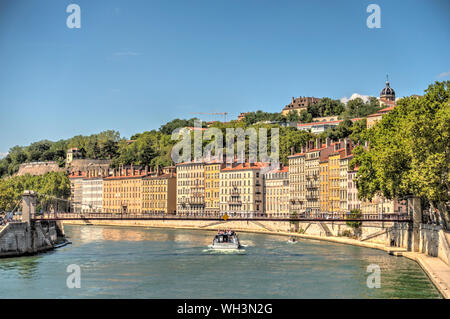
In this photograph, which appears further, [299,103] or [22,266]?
[299,103]

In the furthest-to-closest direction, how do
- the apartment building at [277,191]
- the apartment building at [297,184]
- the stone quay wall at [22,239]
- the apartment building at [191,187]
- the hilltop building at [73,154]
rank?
the hilltop building at [73,154]
the apartment building at [191,187]
the apartment building at [277,191]
the apartment building at [297,184]
the stone quay wall at [22,239]

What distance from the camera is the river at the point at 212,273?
34.6 m

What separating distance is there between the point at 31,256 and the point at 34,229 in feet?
8.39

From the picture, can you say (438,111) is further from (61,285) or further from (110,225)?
(110,225)

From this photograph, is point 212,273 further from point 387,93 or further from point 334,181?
point 387,93

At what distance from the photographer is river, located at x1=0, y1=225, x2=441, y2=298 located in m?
34.6

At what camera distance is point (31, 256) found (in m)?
49.9

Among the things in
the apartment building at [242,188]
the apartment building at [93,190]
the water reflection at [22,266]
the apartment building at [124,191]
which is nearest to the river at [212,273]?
the water reflection at [22,266]

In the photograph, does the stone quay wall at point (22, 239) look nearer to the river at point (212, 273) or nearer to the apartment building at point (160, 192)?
the river at point (212, 273)

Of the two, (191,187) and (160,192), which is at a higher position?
(191,187)

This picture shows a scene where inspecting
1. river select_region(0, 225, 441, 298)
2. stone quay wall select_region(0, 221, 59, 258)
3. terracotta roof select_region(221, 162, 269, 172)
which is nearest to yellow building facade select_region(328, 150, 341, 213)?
terracotta roof select_region(221, 162, 269, 172)

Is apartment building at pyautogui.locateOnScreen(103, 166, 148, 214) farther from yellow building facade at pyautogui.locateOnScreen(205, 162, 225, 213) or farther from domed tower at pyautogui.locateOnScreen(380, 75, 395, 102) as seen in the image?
domed tower at pyautogui.locateOnScreen(380, 75, 395, 102)

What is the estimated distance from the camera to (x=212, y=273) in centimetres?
4131

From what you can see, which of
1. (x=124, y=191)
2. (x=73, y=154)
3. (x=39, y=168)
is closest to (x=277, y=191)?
(x=124, y=191)
